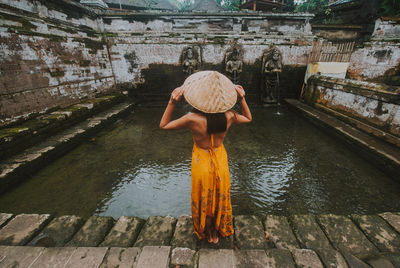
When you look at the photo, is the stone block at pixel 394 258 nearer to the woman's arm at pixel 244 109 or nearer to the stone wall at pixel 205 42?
the woman's arm at pixel 244 109

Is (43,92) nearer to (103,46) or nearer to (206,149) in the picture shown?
(103,46)

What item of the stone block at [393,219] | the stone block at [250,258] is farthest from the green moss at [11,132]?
the stone block at [393,219]

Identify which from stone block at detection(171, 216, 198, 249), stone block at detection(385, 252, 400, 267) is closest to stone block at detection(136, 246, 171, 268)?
stone block at detection(171, 216, 198, 249)

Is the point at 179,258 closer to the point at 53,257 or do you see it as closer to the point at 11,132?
the point at 53,257

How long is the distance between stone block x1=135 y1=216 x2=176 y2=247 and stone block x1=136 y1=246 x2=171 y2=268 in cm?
18

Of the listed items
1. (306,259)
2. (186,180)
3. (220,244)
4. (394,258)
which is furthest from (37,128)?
(394,258)

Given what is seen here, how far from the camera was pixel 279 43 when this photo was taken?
6949 mm

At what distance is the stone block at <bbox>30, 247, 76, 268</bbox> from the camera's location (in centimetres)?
151

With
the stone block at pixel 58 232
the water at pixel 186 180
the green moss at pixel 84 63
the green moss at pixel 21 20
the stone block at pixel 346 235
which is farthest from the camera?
the green moss at pixel 84 63

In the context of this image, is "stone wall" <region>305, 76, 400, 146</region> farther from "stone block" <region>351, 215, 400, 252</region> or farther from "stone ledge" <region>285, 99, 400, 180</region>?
"stone block" <region>351, 215, 400, 252</region>

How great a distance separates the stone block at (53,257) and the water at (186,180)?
0.81 meters

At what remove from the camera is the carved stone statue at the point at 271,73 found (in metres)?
6.79

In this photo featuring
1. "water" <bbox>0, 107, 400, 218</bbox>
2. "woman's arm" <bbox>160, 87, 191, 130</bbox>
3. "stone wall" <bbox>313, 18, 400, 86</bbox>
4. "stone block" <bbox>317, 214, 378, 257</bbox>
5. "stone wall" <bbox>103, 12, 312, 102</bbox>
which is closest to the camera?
"woman's arm" <bbox>160, 87, 191, 130</bbox>

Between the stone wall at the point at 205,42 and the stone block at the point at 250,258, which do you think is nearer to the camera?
the stone block at the point at 250,258
